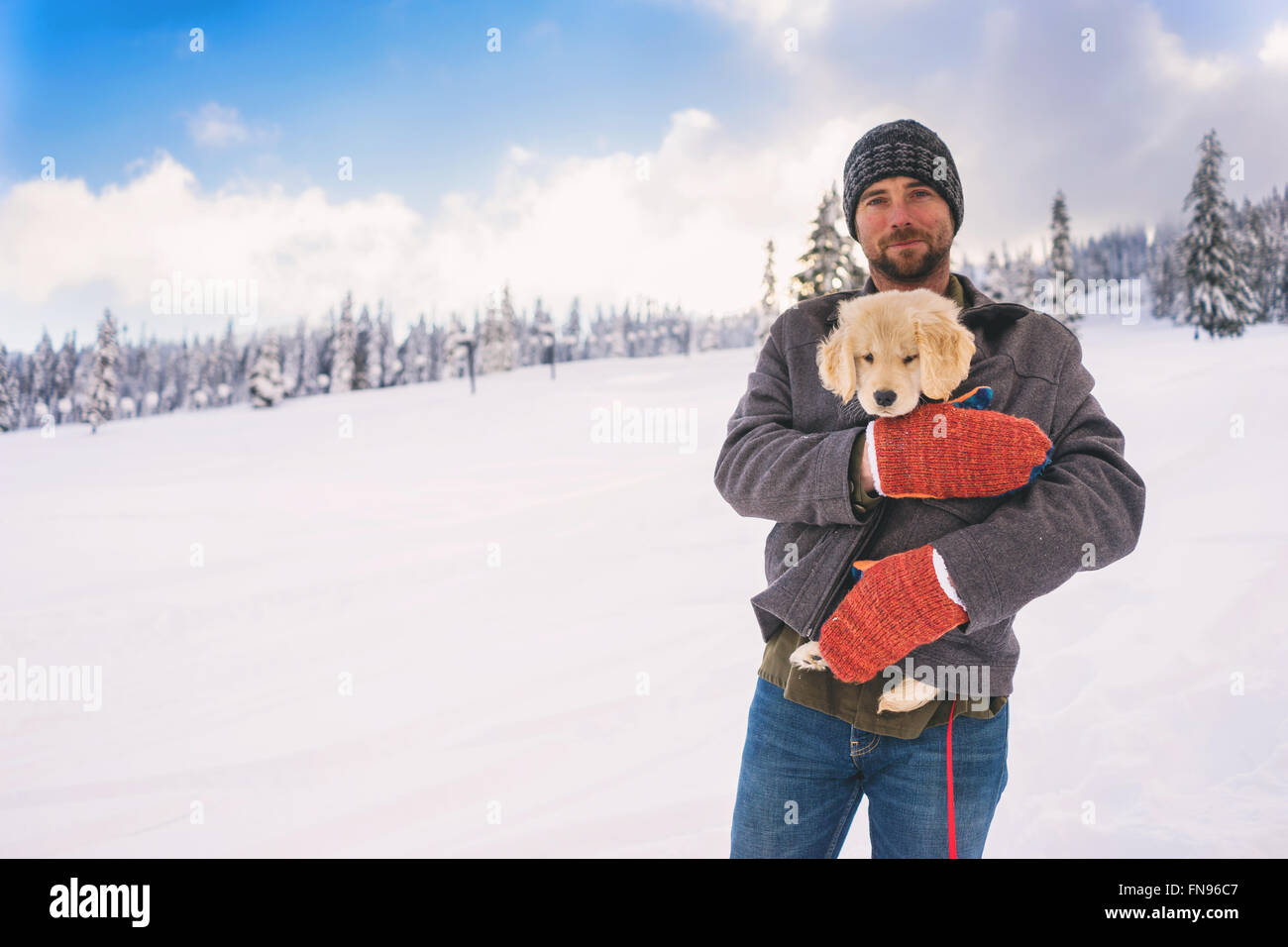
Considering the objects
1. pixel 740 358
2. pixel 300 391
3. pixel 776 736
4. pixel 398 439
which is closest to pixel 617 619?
pixel 776 736

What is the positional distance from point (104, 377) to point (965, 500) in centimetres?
6274

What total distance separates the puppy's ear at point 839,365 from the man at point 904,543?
9 cm

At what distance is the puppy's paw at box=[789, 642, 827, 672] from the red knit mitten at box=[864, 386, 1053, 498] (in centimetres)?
62

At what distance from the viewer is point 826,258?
32.1 meters

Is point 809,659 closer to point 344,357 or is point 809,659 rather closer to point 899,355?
point 899,355

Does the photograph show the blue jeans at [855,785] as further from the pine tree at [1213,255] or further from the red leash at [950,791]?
the pine tree at [1213,255]

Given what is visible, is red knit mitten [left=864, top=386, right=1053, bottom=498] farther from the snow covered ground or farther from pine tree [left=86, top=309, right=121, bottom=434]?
pine tree [left=86, top=309, right=121, bottom=434]

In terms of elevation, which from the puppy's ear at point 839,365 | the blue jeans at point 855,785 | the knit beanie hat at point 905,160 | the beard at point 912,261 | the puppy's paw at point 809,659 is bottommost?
the blue jeans at point 855,785

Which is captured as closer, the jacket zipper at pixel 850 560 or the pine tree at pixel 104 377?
the jacket zipper at pixel 850 560

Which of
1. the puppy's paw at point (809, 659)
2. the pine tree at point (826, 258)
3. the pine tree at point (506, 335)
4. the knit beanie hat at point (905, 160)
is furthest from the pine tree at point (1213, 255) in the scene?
the pine tree at point (506, 335)

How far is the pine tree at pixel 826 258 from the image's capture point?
3192 centimetres

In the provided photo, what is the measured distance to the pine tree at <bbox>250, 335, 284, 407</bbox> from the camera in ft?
178

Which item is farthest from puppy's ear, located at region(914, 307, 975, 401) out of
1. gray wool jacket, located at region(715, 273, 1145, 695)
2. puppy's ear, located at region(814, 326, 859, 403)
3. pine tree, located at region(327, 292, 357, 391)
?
pine tree, located at region(327, 292, 357, 391)
